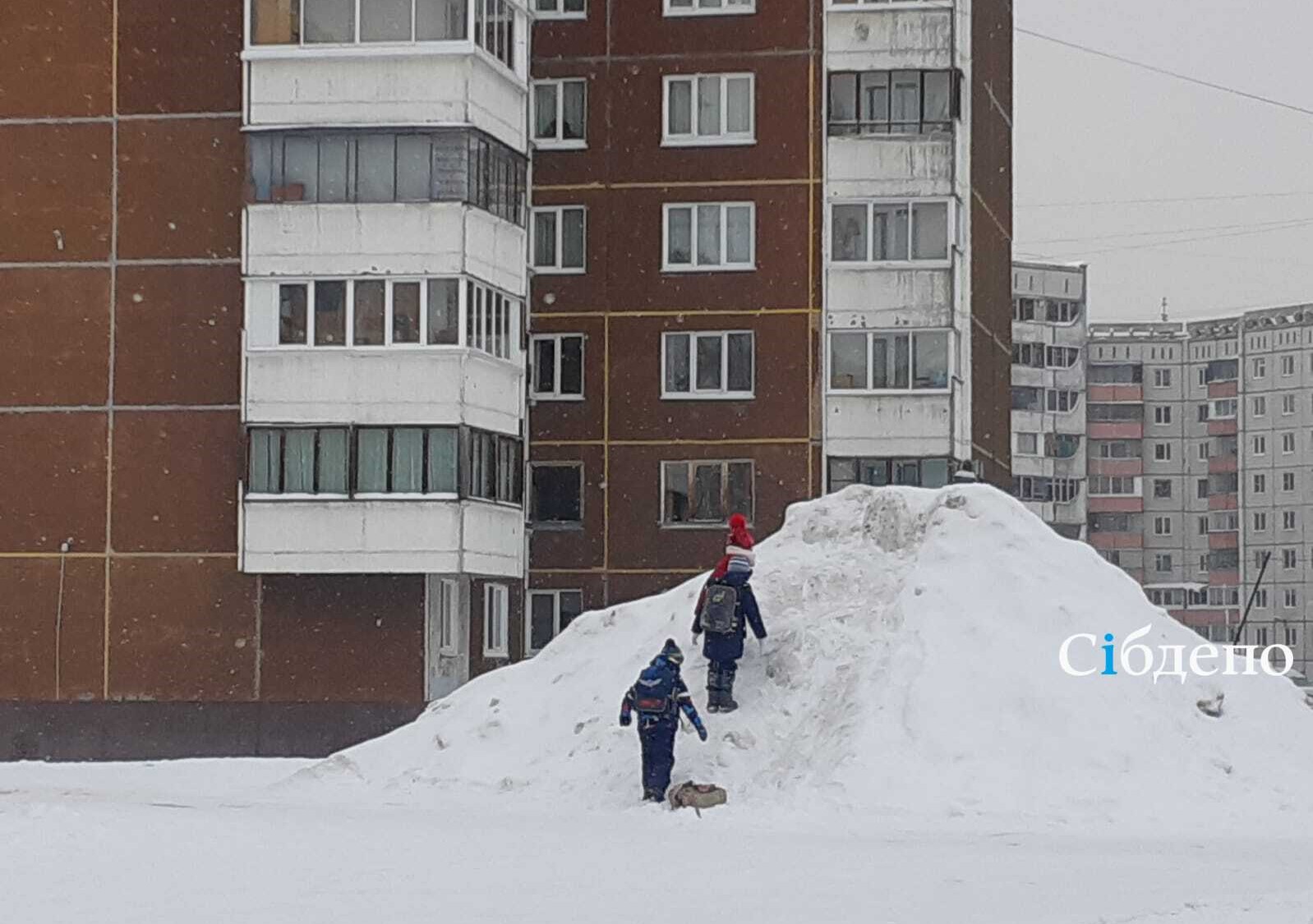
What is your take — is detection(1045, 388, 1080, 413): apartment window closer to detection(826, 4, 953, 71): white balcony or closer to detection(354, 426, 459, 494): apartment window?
detection(826, 4, 953, 71): white balcony

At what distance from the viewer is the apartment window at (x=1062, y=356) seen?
114 meters

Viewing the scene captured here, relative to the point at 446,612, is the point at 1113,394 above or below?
above

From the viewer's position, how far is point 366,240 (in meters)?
39.9

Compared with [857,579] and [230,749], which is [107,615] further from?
[857,579]

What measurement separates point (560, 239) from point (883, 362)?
6.91 meters

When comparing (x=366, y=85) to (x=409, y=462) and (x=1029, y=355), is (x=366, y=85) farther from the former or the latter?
(x=1029, y=355)

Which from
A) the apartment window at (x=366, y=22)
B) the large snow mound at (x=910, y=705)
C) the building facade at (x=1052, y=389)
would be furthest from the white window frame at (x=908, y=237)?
the building facade at (x=1052, y=389)

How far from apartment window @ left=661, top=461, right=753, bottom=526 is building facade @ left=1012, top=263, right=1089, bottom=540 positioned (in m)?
64.9

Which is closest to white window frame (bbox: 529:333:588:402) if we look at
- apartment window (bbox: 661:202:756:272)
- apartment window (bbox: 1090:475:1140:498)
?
apartment window (bbox: 661:202:756:272)

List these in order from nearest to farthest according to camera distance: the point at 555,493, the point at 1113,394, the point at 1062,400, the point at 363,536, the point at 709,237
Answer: the point at 363,536, the point at 709,237, the point at 555,493, the point at 1062,400, the point at 1113,394

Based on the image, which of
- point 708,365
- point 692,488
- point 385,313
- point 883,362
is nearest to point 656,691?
point 385,313

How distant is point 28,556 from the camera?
137 feet

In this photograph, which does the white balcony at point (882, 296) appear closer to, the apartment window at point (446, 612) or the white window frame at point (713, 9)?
the white window frame at point (713, 9)

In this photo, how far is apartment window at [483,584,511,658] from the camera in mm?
42875
